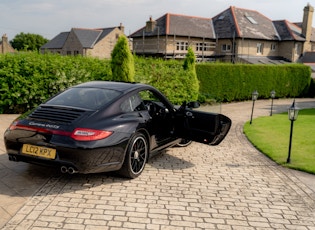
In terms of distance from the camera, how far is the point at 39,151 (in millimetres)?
4387

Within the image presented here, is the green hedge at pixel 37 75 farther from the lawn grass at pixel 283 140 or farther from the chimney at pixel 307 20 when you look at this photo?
the chimney at pixel 307 20

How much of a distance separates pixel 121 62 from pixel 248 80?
12.9 m

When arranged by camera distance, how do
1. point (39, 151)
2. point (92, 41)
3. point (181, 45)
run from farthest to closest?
point (92, 41)
point (181, 45)
point (39, 151)

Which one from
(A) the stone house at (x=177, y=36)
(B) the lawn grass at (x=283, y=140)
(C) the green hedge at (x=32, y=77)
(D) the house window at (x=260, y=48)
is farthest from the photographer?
(D) the house window at (x=260, y=48)

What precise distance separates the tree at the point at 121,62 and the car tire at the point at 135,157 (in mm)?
7038

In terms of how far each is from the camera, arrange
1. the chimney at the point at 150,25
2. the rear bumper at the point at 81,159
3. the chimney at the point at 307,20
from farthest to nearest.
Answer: the chimney at the point at 307,20, the chimney at the point at 150,25, the rear bumper at the point at 81,159

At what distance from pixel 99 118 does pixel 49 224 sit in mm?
1666

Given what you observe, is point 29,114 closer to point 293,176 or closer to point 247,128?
point 293,176

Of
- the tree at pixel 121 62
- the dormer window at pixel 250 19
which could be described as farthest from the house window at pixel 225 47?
the tree at pixel 121 62

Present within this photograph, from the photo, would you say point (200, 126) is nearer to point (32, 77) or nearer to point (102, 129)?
point (102, 129)

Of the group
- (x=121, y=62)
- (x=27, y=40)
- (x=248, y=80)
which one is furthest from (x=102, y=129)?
(x=27, y=40)

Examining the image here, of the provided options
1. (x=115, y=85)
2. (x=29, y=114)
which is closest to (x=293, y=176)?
(x=115, y=85)

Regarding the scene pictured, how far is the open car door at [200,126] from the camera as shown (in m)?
5.98

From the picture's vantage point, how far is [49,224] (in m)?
3.57
